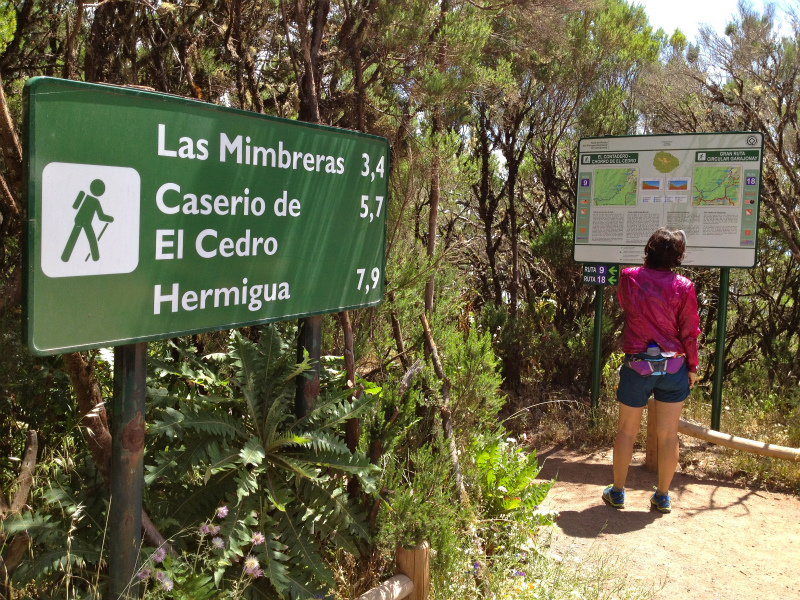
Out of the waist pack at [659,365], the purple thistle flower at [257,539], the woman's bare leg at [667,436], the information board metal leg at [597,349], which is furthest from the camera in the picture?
the information board metal leg at [597,349]

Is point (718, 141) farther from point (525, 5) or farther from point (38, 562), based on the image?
point (38, 562)

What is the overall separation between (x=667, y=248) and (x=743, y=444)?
5.87 ft

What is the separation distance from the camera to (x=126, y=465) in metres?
2.13

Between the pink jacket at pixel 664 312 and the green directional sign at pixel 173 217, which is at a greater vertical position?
the green directional sign at pixel 173 217

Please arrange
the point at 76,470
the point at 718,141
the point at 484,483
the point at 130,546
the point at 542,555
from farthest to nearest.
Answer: the point at 718,141 → the point at 484,483 → the point at 542,555 → the point at 76,470 → the point at 130,546

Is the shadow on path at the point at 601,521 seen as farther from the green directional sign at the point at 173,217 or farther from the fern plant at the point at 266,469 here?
the green directional sign at the point at 173,217

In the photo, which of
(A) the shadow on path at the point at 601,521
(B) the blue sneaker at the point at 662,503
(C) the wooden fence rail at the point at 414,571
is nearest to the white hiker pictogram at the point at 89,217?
(C) the wooden fence rail at the point at 414,571

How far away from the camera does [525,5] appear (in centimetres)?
530

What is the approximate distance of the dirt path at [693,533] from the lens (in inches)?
153

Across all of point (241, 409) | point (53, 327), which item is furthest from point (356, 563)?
point (53, 327)

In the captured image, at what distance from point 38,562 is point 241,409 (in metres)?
0.96

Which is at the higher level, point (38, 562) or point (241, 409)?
point (241, 409)

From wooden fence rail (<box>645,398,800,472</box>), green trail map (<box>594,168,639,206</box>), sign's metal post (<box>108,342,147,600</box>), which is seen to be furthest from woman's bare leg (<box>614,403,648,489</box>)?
sign's metal post (<box>108,342,147,600</box>)

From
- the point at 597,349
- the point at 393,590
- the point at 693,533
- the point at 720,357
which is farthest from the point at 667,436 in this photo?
the point at 393,590
